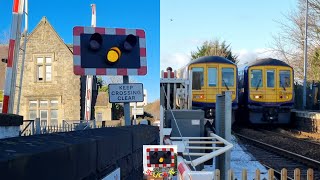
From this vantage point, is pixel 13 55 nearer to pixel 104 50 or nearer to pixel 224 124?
pixel 224 124

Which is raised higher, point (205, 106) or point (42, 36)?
point (42, 36)

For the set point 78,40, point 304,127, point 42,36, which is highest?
point 42,36

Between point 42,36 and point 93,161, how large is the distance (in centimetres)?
4010

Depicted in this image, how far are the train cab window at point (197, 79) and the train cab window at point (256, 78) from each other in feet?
11.2

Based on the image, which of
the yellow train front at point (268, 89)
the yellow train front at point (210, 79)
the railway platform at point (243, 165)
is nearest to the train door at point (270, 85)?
the yellow train front at point (268, 89)

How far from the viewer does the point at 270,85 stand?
98.1ft

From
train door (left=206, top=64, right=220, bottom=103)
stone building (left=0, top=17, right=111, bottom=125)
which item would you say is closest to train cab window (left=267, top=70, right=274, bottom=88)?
train door (left=206, top=64, right=220, bottom=103)

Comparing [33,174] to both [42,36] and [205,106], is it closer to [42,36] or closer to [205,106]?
[205,106]

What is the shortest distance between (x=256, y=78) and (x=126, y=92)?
2215cm

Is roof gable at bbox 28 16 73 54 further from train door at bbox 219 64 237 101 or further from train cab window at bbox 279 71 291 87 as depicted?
train cab window at bbox 279 71 291 87

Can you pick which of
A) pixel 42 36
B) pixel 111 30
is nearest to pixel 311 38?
pixel 42 36

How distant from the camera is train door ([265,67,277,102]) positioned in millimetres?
29562

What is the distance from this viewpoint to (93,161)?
4.36 meters

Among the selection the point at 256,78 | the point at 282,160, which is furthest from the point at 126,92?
the point at 256,78
